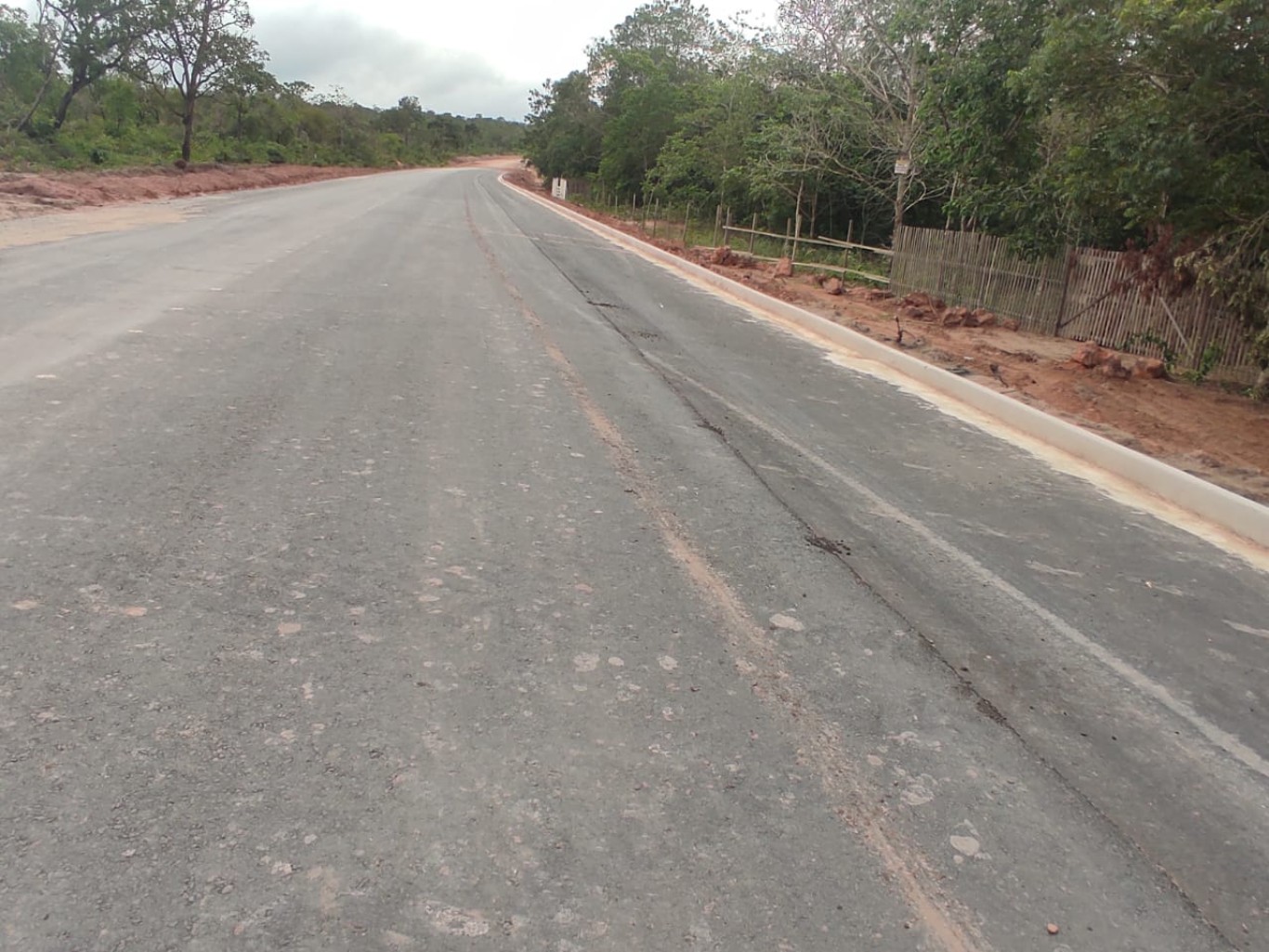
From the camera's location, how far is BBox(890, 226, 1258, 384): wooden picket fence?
40.8 ft

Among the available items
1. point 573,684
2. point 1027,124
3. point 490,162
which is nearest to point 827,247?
point 1027,124

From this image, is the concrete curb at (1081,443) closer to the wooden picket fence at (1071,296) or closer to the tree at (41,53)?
the wooden picket fence at (1071,296)

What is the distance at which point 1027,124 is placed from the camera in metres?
16.3

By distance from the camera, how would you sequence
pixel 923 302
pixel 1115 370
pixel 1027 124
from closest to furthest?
pixel 1115 370, pixel 1027 124, pixel 923 302

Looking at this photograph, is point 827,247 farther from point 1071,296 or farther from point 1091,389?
point 1091,389

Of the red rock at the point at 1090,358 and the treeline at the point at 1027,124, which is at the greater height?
the treeline at the point at 1027,124

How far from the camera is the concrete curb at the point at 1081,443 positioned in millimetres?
6539

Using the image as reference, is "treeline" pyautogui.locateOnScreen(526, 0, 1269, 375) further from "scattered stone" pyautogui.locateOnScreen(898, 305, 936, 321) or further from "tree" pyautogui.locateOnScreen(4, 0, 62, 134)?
"tree" pyautogui.locateOnScreen(4, 0, 62, 134)

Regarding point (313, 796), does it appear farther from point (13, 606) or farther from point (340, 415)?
point (340, 415)

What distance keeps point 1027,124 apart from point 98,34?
31634 mm

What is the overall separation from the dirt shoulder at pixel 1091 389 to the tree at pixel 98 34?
28.0 meters

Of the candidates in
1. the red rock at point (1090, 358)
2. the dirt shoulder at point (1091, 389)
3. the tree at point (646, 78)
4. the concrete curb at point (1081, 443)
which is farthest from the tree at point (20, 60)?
the red rock at point (1090, 358)

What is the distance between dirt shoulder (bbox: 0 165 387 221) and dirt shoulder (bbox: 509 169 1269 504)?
1485 cm

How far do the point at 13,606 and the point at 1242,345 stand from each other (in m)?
13.3
